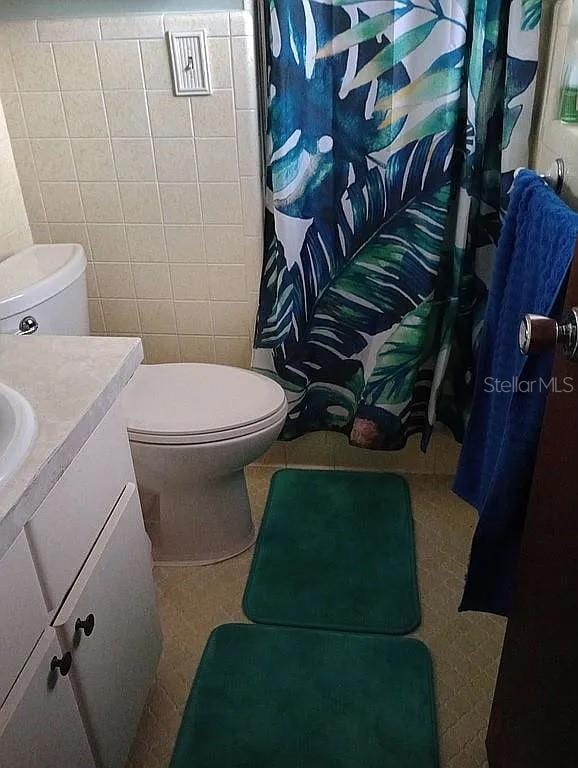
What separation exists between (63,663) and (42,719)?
70 mm

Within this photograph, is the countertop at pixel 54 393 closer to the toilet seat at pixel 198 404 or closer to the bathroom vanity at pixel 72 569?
the bathroom vanity at pixel 72 569

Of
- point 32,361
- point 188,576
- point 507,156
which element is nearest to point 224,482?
point 188,576

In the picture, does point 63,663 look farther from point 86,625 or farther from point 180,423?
point 180,423

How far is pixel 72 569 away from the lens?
0.94m

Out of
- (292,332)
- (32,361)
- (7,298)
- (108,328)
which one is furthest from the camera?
(108,328)

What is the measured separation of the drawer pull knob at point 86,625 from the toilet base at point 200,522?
67 centimetres

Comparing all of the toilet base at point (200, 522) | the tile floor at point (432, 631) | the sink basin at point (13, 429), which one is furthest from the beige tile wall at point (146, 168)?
the sink basin at point (13, 429)

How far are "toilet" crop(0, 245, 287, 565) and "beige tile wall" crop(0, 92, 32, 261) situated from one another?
0.08 meters

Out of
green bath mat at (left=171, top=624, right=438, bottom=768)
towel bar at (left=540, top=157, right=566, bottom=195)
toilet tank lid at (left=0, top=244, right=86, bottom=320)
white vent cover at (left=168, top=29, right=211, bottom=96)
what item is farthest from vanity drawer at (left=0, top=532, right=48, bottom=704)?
white vent cover at (left=168, top=29, right=211, bottom=96)

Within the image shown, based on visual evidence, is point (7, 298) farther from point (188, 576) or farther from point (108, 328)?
point (188, 576)

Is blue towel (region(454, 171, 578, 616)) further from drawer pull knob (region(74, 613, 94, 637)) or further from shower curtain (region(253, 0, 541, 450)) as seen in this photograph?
drawer pull knob (region(74, 613, 94, 637))

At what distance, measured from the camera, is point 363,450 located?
6.72ft

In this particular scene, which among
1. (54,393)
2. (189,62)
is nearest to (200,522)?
(54,393)

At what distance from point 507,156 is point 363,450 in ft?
3.12
